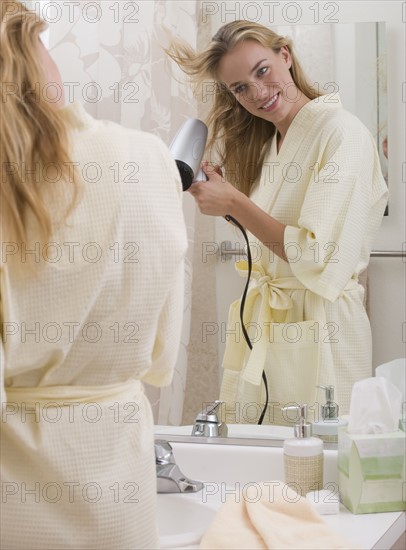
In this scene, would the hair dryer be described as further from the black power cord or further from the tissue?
the tissue

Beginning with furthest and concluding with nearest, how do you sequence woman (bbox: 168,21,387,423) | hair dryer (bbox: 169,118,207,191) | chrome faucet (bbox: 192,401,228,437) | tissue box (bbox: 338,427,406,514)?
chrome faucet (bbox: 192,401,228,437)
woman (bbox: 168,21,387,423)
hair dryer (bbox: 169,118,207,191)
tissue box (bbox: 338,427,406,514)

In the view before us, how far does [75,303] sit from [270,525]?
0.48 m

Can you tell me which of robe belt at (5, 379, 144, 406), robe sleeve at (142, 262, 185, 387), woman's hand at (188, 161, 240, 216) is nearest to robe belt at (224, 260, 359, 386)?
woman's hand at (188, 161, 240, 216)

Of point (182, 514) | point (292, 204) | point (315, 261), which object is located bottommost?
point (182, 514)

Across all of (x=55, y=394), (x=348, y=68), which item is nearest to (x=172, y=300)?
(x=55, y=394)

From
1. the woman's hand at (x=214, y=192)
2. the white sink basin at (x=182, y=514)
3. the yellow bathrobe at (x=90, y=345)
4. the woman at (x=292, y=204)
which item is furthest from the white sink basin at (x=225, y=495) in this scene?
the woman's hand at (x=214, y=192)

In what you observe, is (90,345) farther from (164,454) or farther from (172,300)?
(164,454)

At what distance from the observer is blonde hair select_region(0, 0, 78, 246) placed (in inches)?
30.7

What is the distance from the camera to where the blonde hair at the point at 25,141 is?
780 millimetres

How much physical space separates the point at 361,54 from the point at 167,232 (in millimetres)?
742

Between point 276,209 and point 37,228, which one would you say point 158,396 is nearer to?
point 276,209

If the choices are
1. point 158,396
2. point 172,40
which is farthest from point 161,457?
point 172,40

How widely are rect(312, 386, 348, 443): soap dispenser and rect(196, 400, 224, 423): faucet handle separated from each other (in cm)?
19

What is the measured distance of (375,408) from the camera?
1266mm
